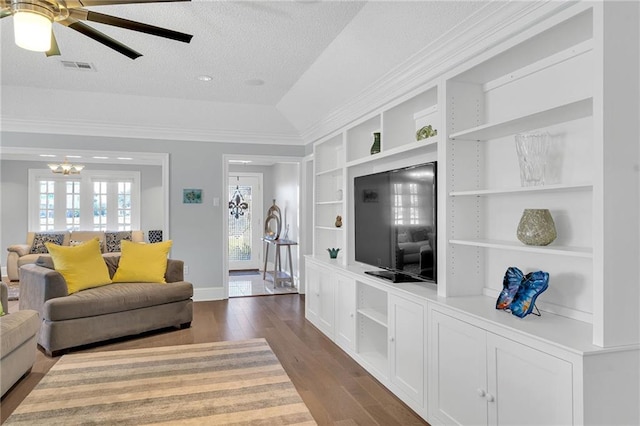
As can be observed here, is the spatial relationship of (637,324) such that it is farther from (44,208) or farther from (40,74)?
(44,208)

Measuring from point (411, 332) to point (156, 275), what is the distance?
3.06 metres

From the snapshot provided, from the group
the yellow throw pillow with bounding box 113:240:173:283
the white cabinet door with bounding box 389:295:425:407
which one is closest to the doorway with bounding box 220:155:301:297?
the yellow throw pillow with bounding box 113:240:173:283

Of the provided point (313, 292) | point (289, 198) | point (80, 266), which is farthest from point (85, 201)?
point (313, 292)

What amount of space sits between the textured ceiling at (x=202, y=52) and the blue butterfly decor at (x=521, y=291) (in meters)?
2.01

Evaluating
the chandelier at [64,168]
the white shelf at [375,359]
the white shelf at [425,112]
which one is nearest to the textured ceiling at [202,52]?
the white shelf at [425,112]

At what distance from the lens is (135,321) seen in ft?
13.6

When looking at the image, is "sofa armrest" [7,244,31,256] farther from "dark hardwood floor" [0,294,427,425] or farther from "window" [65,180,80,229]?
"dark hardwood floor" [0,294,427,425]

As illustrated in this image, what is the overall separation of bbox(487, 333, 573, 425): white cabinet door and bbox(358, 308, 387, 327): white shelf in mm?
1197

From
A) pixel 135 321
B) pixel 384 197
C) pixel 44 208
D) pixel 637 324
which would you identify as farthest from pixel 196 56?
pixel 44 208

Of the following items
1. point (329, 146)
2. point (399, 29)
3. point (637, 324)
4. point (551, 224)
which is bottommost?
point (637, 324)

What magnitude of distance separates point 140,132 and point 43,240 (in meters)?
3.91

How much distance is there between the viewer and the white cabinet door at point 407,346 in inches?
102

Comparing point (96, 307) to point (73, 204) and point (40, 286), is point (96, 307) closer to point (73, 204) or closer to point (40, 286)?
point (40, 286)

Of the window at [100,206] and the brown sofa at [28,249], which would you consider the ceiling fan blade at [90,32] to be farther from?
the window at [100,206]
